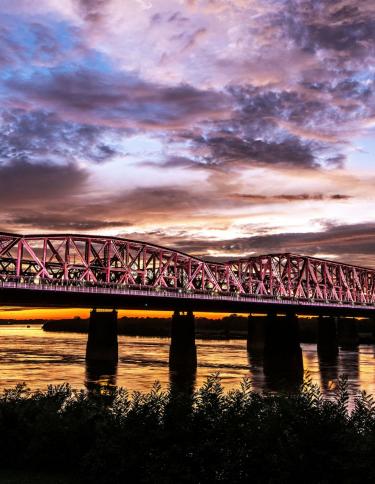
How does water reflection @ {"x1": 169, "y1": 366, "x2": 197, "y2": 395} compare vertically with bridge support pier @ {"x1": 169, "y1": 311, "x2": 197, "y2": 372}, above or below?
below

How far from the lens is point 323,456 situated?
14188 millimetres

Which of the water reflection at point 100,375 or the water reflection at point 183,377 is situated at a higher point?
the water reflection at point 100,375

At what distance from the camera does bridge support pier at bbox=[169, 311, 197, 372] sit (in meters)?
88.1

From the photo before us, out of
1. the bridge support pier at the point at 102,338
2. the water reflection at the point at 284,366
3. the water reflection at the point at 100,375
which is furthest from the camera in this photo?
the bridge support pier at the point at 102,338

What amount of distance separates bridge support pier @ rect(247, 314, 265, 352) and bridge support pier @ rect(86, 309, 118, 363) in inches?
2337

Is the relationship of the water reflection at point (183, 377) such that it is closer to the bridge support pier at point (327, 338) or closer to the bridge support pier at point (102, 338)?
the bridge support pier at point (102, 338)

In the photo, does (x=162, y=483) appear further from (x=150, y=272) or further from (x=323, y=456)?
(x=150, y=272)

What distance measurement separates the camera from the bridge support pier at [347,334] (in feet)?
586

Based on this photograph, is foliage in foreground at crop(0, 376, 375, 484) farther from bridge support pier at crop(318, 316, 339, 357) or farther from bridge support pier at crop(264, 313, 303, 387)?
bridge support pier at crop(318, 316, 339, 357)

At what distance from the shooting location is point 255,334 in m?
156

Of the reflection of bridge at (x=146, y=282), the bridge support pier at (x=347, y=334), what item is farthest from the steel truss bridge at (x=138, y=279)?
the bridge support pier at (x=347, y=334)

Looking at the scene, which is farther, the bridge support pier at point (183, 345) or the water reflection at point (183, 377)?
the bridge support pier at point (183, 345)

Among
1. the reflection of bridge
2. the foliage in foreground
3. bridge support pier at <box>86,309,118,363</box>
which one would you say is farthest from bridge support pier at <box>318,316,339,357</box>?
the foliage in foreground

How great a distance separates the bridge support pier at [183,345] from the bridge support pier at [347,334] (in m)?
90.6
